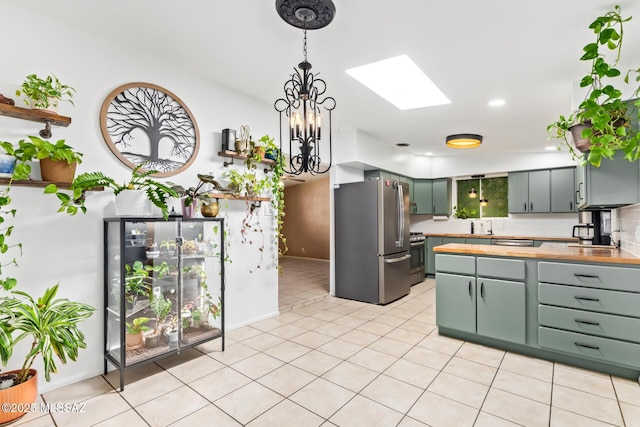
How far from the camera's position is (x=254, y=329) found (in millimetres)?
3338

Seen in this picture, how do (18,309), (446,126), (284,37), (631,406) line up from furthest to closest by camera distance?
(446,126) < (284,37) < (631,406) < (18,309)

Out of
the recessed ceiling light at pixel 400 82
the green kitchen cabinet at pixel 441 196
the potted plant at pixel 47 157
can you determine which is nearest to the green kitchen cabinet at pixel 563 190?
the green kitchen cabinet at pixel 441 196

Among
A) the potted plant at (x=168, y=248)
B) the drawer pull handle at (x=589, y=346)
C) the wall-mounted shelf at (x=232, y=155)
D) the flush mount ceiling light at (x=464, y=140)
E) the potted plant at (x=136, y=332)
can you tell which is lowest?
the drawer pull handle at (x=589, y=346)

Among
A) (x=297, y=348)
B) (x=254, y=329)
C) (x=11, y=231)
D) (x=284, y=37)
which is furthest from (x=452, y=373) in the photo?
(x=11, y=231)

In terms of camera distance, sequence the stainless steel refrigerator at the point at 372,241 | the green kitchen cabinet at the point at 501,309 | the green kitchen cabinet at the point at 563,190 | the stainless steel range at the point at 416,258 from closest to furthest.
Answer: the green kitchen cabinet at the point at 501,309 < the stainless steel refrigerator at the point at 372,241 < the green kitchen cabinet at the point at 563,190 < the stainless steel range at the point at 416,258

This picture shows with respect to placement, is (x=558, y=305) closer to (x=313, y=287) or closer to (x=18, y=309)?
(x=313, y=287)

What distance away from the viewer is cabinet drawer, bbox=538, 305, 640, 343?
7.55ft

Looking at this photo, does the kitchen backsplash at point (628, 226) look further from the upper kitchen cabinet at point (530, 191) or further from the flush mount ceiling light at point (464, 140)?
the upper kitchen cabinet at point (530, 191)

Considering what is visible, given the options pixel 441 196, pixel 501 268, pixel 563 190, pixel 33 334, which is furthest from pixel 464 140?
pixel 33 334

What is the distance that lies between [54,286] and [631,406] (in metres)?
3.78

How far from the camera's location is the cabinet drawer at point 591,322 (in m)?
2.30

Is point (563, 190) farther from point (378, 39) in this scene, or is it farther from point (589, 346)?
point (378, 39)

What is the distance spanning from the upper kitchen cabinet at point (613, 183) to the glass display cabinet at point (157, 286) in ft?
10.2

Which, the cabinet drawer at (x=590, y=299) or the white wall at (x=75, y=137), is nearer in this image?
the white wall at (x=75, y=137)
